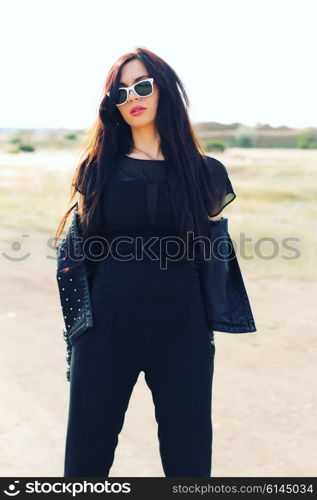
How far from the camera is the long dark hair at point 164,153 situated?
7.94 ft

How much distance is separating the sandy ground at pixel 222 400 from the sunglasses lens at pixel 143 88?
185 cm

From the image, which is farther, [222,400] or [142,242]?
[222,400]

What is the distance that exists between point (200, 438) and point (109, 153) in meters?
1.04

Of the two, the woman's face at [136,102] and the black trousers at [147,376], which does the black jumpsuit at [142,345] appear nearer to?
the black trousers at [147,376]

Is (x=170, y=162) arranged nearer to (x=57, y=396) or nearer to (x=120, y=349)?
(x=120, y=349)

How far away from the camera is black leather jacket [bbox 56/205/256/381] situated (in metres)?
2.46

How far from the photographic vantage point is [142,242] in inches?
93.7

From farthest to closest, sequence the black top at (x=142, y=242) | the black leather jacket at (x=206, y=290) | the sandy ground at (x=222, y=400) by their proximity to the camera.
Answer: the sandy ground at (x=222, y=400), the black leather jacket at (x=206, y=290), the black top at (x=142, y=242)

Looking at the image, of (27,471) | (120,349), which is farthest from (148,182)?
(27,471)

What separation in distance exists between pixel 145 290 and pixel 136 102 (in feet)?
2.19

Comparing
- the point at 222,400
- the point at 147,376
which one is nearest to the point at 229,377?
the point at 222,400

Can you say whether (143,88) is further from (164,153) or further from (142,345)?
(142,345)

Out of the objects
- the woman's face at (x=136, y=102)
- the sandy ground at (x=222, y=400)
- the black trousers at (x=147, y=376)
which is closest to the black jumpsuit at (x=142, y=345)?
the black trousers at (x=147, y=376)

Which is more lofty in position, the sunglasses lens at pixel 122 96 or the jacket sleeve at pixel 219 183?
the sunglasses lens at pixel 122 96
